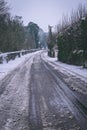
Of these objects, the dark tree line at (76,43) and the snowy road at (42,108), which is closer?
the snowy road at (42,108)

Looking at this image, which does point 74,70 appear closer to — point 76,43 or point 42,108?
point 76,43

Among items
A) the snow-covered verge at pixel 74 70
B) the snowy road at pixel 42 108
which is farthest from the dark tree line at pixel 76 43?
the snowy road at pixel 42 108

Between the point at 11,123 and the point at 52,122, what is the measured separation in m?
0.85

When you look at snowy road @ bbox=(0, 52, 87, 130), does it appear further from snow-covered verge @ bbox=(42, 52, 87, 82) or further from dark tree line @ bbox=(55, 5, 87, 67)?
dark tree line @ bbox=(55, 5, 87, 67)

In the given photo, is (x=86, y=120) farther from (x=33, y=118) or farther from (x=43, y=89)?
(x=43, y=89)

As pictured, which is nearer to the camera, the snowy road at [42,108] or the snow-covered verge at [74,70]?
the snowy road at [42,108]

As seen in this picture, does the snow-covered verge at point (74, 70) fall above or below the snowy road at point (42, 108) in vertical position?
below

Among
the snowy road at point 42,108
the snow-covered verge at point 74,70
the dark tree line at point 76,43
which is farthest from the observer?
the dark tree line at point 76,43

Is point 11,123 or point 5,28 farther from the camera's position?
point 5,28

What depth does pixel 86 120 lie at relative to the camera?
5645 mm

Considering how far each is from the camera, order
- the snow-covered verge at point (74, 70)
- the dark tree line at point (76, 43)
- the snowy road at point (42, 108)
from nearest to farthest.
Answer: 1. the snowy road at point (42, 108)
2. the snow-covered verge at point (74, 70)
3. the dark tree line at point (76, 43)

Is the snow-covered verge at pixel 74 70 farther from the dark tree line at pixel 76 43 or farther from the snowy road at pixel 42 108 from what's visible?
the snowy road at pixel 42 108

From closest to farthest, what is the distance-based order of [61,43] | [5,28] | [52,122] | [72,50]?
[52,122] < [72,50] < [61,43] < [5,28]

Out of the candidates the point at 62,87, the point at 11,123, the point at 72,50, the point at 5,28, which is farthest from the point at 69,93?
the point at 5,28
